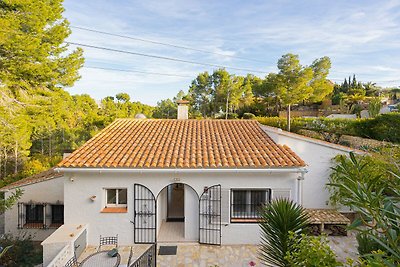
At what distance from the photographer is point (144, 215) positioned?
1161cm

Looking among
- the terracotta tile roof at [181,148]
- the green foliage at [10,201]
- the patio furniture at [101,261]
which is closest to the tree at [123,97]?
the terracotta tile roof at [181,148]

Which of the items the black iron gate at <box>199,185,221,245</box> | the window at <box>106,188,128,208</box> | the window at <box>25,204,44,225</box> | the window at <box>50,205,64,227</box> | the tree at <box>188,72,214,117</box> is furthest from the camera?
the tree at <box>188,72,214,117</box>

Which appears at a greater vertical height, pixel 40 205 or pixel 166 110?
pixel 166 110

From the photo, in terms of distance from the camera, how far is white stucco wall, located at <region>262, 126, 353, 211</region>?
48.9 ft

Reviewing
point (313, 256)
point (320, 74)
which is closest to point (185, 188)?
point (313, 256)

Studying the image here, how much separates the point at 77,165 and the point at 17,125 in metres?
10.4

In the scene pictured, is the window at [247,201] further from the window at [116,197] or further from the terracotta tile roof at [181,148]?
the window at [116,197]

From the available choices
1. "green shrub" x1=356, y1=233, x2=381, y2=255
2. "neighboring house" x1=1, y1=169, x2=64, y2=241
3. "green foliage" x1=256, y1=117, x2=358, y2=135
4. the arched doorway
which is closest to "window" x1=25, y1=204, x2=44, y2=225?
"neighboring house" x1=1, y1=169, x2=64, y2=241

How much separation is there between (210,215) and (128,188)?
4.05 m

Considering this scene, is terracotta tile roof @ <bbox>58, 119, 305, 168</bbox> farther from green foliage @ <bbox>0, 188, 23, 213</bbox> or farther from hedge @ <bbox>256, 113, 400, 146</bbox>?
hedge @ <bbox>256, 113, 400, 146</bbox>

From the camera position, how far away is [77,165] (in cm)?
1119

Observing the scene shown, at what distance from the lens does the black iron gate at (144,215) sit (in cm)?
1157

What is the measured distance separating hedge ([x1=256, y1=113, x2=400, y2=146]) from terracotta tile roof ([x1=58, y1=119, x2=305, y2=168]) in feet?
36.6

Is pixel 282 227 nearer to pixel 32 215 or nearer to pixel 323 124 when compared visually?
pixel 32 215
